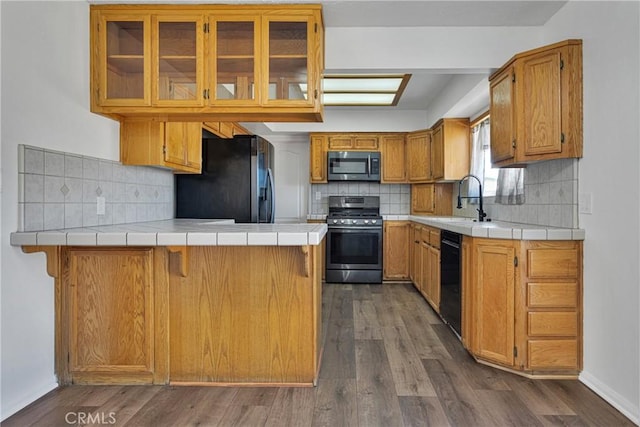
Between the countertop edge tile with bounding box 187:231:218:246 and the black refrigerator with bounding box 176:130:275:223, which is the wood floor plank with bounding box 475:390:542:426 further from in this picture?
the black refrigerator with bounding box 176:130:275:223

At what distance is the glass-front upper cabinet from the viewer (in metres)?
2.43

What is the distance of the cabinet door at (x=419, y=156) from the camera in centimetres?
538

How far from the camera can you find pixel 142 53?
2414mm

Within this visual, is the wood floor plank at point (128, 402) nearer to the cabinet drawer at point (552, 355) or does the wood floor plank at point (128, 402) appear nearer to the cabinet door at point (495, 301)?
the cabinet door at point (495, 301)

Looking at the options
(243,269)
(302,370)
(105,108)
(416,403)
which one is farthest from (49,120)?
(416,403)

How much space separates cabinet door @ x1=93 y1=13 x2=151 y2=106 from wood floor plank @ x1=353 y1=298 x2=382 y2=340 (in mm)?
2245

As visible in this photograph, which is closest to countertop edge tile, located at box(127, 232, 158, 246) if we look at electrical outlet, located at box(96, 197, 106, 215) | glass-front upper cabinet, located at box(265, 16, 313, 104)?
electrical outlet, located at box(96, 197, 106, 215)

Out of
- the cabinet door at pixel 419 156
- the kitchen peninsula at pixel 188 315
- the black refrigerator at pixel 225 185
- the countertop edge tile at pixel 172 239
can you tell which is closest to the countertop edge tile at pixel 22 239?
the kitchen peninsula at pixel 188 315

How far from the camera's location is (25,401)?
79.1 inches

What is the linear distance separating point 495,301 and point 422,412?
92 cm

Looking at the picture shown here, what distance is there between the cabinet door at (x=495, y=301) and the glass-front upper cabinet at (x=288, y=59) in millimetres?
1492

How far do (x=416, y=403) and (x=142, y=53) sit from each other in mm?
2481

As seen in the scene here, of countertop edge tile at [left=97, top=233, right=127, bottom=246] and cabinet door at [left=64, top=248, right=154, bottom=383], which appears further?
cabinet door at [left=64, top=248, right=154, bottom=383]

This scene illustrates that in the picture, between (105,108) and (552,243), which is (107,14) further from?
(552,243)
